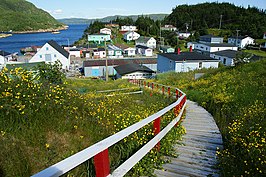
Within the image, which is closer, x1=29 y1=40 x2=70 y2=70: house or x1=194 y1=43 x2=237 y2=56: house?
x1=29 y1=40 x2=70 y2=70: house

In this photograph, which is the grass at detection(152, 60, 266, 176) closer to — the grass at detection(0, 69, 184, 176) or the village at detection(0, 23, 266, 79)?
the grass at detection(0, 69, 184, 176)

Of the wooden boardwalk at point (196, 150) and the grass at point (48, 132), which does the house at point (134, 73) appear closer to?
the wooden boardwalk at point (196, 150)

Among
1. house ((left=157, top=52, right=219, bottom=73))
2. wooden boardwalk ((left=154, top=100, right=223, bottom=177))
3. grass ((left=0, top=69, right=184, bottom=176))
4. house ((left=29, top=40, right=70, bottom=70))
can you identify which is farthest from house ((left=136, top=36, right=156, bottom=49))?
grass ((left=0, top=69, right=184, bottom=176))

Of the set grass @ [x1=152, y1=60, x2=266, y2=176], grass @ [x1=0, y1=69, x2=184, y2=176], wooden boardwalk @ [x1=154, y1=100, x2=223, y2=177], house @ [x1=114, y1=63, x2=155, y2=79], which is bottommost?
house @ [x1=114, y1=63, x2=155, y2=79]

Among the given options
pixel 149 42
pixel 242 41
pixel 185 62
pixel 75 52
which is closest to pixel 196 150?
pixel 185 62

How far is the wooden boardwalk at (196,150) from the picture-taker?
420 cm

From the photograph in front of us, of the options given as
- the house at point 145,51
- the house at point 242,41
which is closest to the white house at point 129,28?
the house at point 145,51

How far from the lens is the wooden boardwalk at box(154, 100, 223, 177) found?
4195 millimetres

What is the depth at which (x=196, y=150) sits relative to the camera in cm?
523

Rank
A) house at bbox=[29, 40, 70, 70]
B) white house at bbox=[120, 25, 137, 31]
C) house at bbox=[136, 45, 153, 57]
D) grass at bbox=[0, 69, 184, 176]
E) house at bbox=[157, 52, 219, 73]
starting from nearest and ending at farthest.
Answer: grass at bbox=[0, 69, 184, 176] → house at bbox=[157, 52, 219, 73] → house at bbox=[29, 40, 70, 70] → house at bbox=[136, 45, 153, 57] → white house at bbox=[120, 25, 137, 31]

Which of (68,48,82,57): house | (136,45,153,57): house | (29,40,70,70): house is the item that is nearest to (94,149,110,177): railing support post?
(29,40,70,70): house

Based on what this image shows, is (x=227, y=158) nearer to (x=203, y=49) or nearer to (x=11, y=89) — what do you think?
(x=11, y=89)

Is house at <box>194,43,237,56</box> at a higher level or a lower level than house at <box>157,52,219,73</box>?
higher

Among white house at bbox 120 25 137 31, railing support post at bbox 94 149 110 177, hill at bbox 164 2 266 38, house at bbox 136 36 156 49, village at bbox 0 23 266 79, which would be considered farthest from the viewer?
white house at bbox 120 25 137 31
